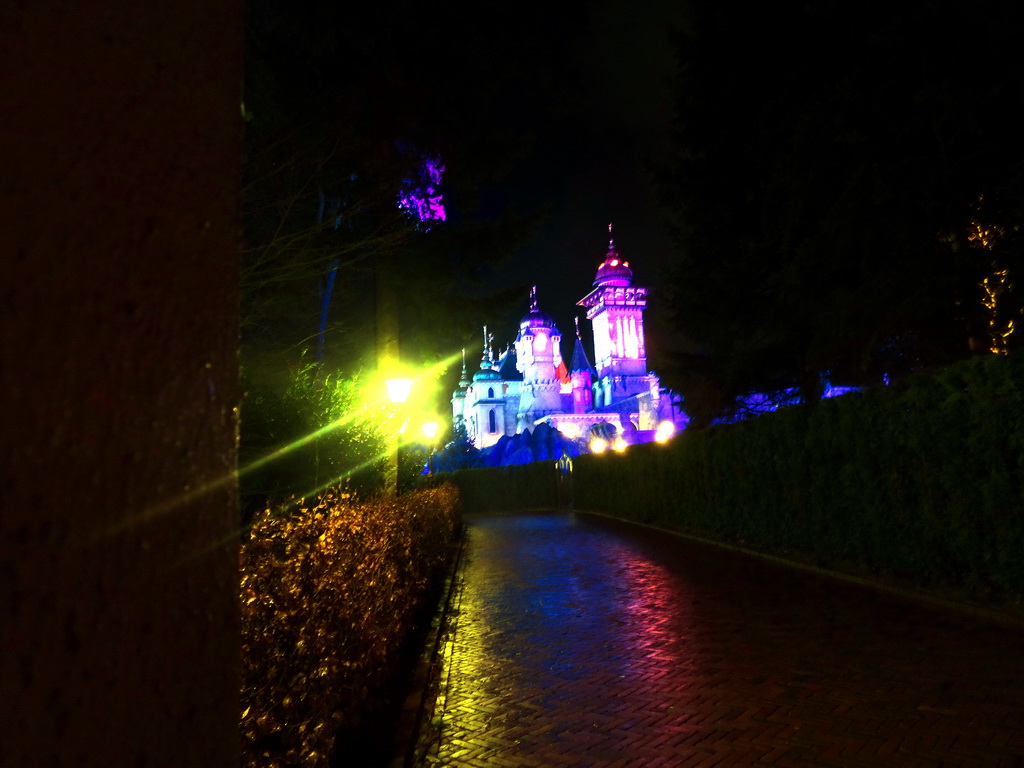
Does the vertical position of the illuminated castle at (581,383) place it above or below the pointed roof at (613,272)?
below

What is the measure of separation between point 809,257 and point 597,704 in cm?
1043

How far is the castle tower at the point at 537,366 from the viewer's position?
84.2 metres

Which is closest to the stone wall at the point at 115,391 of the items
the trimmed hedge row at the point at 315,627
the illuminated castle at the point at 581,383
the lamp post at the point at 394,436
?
the trimmed hedge row at the point at 315,627

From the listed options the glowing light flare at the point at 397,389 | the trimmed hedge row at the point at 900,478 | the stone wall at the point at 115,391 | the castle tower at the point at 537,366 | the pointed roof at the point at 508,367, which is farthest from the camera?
the pointed roof at the point at 508,367

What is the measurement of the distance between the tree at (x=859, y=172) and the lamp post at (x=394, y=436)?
756cm

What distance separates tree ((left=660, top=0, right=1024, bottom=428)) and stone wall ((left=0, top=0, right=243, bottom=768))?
482 inches

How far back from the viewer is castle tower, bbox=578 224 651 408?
88312 mm

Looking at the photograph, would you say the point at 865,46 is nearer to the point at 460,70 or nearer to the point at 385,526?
the point at 460,70

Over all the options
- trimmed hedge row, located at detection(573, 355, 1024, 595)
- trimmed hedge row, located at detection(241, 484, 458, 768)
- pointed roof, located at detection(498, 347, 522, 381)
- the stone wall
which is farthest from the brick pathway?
pointed roof, located at detection(498, 347, 522, 381)

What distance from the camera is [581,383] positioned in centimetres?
8950

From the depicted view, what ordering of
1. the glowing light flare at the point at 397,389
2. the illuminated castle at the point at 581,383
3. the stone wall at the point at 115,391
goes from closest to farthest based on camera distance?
the stone wall at the point at 115,391 < the glowing light flare at the point at 397,389 < the illuminated castle at the point at 581,383

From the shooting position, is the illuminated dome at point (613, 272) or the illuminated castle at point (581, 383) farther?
the illuminated dome at point (613, 272)

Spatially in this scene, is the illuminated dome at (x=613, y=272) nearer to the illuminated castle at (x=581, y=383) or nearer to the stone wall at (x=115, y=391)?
the illuminated castle at (x=581, y=383)

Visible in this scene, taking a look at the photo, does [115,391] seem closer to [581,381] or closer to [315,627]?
[315,627]
